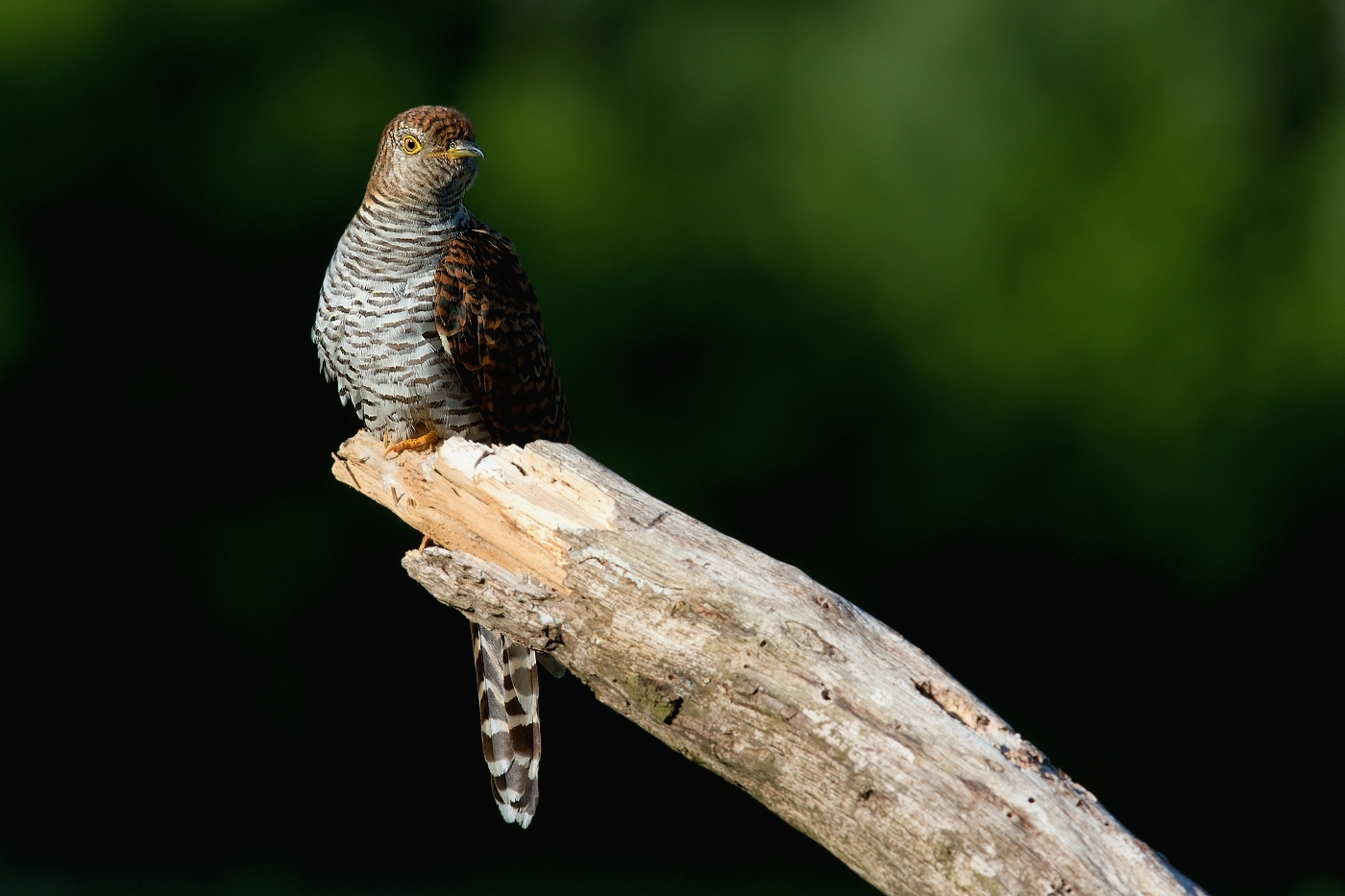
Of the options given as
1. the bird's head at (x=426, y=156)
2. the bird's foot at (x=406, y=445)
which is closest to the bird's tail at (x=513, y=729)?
the bird's foot at (x=406, y=445)

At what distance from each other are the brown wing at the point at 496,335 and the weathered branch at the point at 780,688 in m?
0.64

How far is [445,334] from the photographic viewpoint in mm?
3449

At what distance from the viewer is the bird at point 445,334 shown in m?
3.44

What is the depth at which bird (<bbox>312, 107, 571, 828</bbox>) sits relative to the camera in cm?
344

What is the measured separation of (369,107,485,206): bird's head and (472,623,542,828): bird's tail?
4.34 feet

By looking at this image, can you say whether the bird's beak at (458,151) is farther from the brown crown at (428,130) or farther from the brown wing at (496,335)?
the brown wing at (496,335)

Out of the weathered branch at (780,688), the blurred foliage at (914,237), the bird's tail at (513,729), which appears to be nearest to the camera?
the weathered branch at (780,688)

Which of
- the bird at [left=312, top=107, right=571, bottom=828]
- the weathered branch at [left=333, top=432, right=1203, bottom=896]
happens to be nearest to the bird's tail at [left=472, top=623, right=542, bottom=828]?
the bird at [left=312, top=107, right=571, bottom=828]

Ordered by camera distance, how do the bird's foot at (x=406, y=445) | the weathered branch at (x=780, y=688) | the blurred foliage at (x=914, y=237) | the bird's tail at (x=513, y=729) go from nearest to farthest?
the weathered branch at (x=780, y=688)
the bird's foot at (x=406, y=445)
the bird's tail at (x=513, y=729)
the blurred foliage at (x=914, y=237)

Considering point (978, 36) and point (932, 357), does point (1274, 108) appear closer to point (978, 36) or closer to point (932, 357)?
point (978, 36)

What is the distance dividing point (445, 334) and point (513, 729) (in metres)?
1.21

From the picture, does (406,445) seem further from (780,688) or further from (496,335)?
(780,688)

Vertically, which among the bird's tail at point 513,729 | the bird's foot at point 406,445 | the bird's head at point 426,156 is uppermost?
the bird's head at point 426,156

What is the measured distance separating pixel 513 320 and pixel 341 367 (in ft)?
1.67
